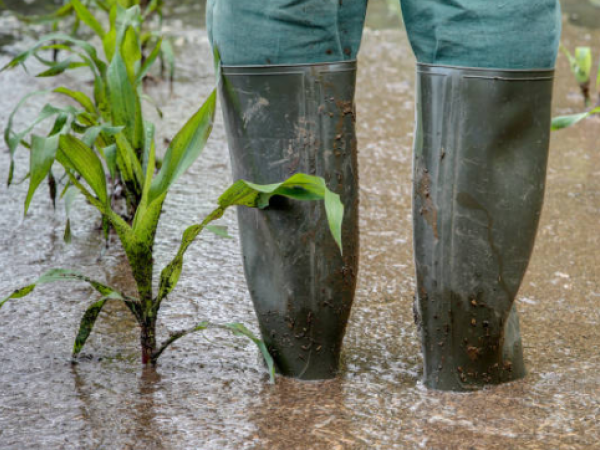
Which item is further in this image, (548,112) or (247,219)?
(247,219)

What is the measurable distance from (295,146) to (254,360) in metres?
0.38

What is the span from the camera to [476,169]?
118 cm

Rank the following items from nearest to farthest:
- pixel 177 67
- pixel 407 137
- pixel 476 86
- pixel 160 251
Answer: pixel 476 86, pixel 160 251, pixel 407 137, pixel 177 67

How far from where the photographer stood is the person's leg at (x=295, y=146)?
3.90ft

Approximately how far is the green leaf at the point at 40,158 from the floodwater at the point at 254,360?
30cm

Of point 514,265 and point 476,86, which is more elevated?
point 476,86

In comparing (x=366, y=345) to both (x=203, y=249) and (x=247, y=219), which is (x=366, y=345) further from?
(x=203, y=249)

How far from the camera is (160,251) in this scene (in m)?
1.87

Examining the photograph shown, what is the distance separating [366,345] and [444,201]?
357mm

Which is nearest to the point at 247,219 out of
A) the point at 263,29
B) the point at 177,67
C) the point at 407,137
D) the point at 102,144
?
the point at 263,29

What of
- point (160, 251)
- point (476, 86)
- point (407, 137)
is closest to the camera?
point (476, 86)

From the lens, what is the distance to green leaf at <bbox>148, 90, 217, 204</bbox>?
4.20 ft

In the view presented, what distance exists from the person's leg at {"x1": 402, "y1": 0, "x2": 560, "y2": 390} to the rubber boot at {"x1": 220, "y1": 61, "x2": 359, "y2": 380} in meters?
0.12

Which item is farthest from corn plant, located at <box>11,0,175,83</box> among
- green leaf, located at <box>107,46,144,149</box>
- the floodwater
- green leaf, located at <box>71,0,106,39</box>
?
the floodwater
